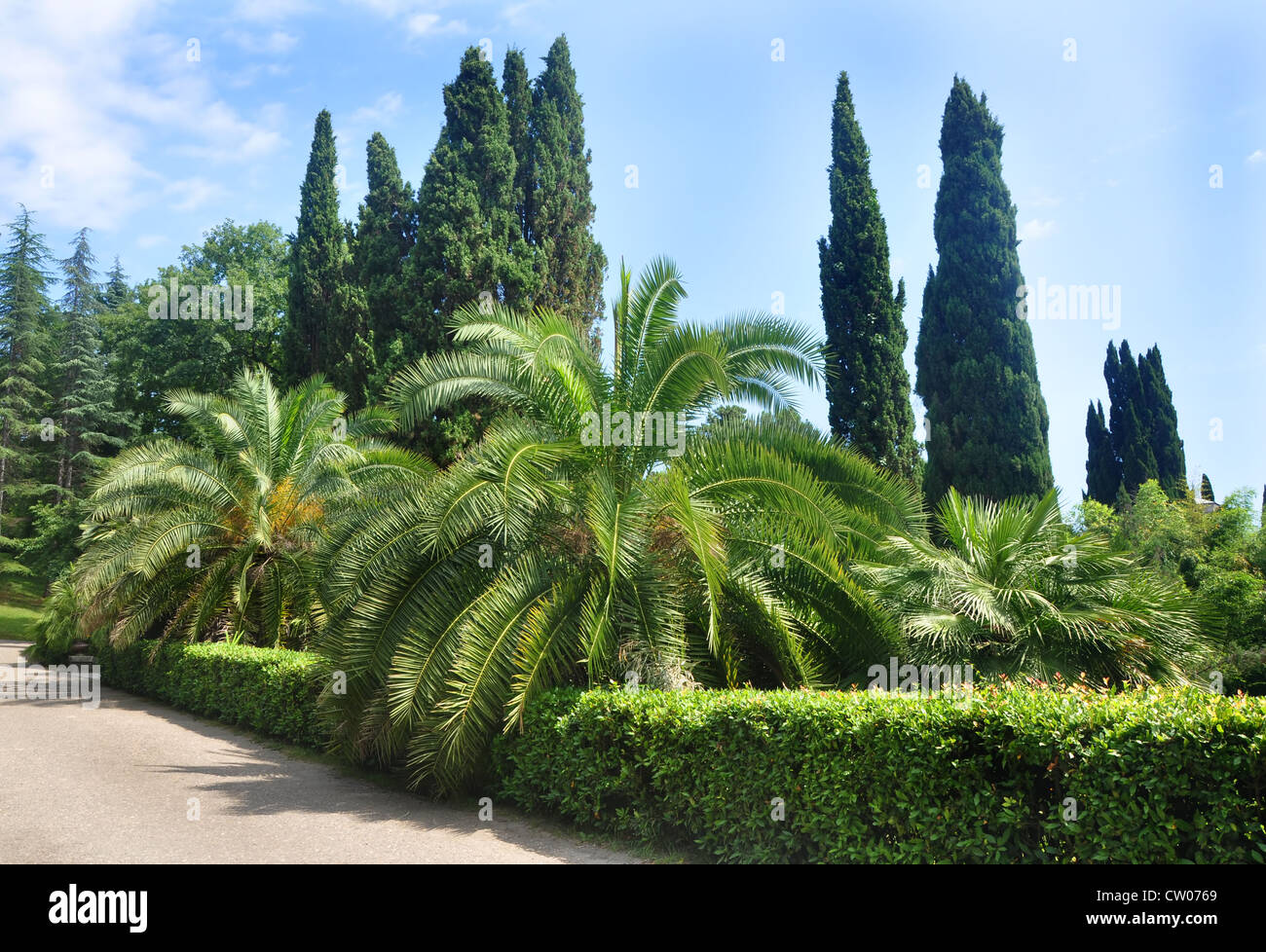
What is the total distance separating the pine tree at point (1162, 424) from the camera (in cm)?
3053

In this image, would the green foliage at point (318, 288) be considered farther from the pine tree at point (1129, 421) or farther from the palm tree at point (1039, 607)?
the pine tree at point (1129, 421)

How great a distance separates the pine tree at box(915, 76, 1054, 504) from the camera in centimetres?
2006

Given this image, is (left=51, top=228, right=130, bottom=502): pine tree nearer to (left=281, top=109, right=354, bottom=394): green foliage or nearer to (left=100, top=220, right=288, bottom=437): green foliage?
(left=100, top=220, right=288, bottom=437): green foliage

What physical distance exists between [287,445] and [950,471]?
15.1 metres

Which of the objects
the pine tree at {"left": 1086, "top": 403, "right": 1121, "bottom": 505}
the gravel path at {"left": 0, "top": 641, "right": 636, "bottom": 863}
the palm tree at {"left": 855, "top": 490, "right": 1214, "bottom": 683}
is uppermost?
the pine tree at {"left": 1086, "top": 403, "right": 1121, "bottom": 505}

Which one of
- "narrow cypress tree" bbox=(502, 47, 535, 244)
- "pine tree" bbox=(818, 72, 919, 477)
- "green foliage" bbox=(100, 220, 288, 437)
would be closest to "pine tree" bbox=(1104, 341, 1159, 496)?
"pine tree" bbox=(818, 72, 919, 477)

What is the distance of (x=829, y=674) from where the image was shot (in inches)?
357

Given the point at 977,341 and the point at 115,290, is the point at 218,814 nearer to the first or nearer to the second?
the point at 977,341

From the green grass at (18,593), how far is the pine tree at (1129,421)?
48.4m

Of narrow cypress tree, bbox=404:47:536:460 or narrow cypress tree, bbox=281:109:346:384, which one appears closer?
narrow cypress tree, bbox=404:47:536:460

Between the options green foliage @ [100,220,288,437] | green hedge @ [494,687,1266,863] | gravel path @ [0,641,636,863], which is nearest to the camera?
green hedge @ [494,687,1266,863]

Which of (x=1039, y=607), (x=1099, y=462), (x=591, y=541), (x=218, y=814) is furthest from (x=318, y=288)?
(x=1099, y=462)

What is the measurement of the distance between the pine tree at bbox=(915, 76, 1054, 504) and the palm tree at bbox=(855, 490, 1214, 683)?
36.7ft
